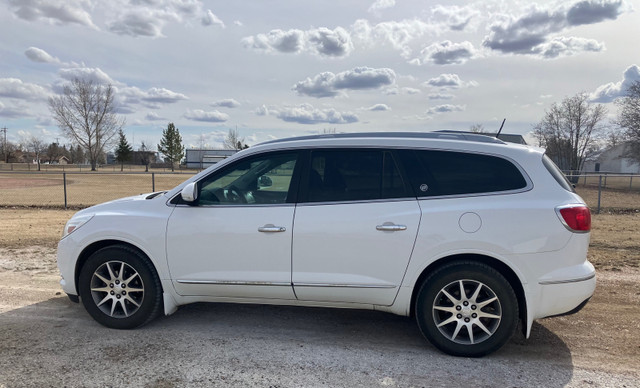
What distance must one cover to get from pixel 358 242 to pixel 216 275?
136 cm

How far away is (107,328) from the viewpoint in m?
4.14

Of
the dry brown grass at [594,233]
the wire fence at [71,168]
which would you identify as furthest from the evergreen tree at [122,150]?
the dry brown grass at [594,233]

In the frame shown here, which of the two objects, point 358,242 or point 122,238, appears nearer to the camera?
point 358,242

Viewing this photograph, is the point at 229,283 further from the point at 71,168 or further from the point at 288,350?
the point at 71,168

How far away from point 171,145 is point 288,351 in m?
88.3

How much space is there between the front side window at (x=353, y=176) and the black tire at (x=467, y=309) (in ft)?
2.68

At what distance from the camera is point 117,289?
409 cm

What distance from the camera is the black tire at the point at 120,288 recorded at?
13.3 feet

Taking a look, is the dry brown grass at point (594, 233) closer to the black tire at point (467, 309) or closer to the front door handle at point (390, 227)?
the black tire at point (467, 309)

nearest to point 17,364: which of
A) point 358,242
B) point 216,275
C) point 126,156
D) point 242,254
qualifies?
point 216,275

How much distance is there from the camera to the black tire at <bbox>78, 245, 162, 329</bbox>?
404 centimetres

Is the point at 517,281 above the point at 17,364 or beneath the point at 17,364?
above

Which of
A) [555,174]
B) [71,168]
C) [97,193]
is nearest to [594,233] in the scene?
[555,174]

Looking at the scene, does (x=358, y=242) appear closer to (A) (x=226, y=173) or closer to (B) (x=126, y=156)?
(A) (x=226, y=173)
